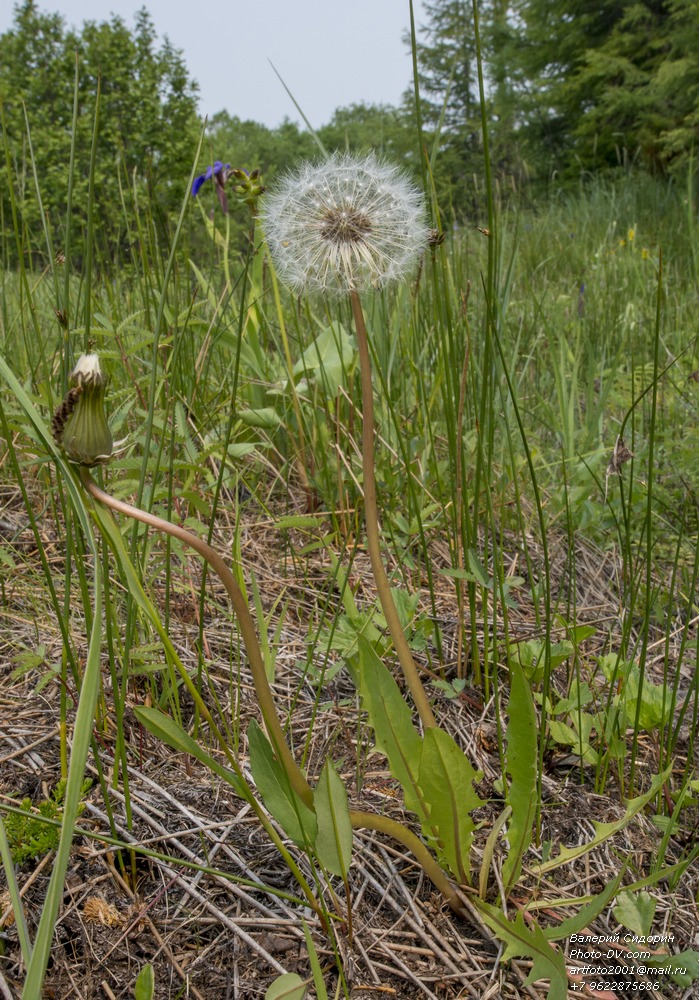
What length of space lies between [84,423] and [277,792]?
1.55ft

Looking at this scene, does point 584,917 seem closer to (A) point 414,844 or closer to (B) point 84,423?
(A) point 414,844

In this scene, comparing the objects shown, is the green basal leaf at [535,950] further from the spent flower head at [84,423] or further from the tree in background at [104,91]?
the tree in background at [104,91]

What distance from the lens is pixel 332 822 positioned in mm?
746

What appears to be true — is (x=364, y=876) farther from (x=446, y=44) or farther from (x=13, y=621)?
(x=446, y=44)

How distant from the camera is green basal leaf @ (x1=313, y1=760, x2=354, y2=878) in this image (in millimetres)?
729

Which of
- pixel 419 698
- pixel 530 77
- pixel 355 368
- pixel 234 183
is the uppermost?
pixel 530 77

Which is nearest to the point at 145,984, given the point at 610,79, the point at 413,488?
the point at 413,488

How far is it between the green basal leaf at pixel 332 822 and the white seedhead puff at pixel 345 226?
2.01 ft

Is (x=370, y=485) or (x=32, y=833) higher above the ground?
(x=370, y=485)

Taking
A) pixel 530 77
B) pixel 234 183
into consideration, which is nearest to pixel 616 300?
pixel 234 183

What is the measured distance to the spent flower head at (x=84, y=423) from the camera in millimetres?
594

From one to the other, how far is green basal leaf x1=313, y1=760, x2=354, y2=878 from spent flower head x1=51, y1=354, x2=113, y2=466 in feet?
1.26

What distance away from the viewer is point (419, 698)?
904mm

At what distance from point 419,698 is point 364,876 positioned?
0.80 ft
